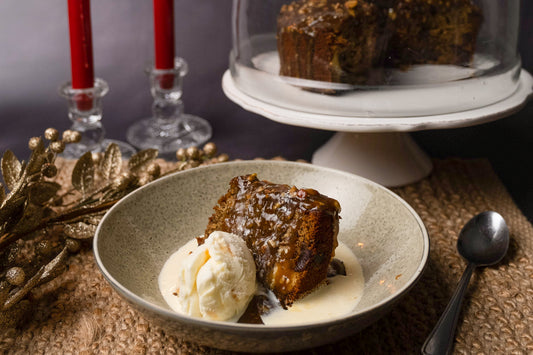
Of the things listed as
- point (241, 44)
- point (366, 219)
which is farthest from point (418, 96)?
point (241, 44)

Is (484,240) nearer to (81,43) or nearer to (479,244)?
(479,244)

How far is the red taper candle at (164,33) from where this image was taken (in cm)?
202

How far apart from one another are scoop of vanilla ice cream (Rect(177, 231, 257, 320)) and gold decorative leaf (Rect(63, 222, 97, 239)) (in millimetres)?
334

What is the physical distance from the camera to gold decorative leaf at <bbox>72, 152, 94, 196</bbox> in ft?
4.61

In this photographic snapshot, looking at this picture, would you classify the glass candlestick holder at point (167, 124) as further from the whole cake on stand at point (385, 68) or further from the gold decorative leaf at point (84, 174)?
the gold decorative leaf at point (84, 174)

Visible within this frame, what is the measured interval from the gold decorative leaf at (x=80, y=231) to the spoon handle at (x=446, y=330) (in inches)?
27.2

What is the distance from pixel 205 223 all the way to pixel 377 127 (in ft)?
1.48

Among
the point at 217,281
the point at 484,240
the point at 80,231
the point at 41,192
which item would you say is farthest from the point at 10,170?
the point at 484,240

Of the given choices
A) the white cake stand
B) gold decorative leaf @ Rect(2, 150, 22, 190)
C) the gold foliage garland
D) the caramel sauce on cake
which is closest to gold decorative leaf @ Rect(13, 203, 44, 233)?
the gold foliage garland

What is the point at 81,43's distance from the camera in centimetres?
184

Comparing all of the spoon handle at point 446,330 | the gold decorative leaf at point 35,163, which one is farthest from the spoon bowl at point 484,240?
the gold decorative leaf at point 35,163

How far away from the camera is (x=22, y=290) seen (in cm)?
108

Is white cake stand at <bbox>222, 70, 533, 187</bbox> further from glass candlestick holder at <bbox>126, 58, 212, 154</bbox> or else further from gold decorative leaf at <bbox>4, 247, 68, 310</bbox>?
gold decorative leaf at <bbox>4, 247, 68, 310</bbox>

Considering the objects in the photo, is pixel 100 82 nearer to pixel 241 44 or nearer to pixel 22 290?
pixel 241 44
